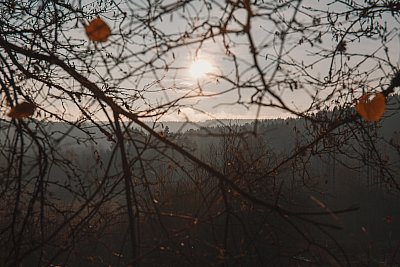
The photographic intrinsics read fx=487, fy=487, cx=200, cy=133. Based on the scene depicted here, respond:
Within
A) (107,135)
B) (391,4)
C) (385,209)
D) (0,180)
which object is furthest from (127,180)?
(385,209)

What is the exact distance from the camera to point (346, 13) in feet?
11.7

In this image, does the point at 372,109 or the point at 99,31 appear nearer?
the point at 99,31

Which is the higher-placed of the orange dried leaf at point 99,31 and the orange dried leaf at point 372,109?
the orange dried leaf at point 99,31

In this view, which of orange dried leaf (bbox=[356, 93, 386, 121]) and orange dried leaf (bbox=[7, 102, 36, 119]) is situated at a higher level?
orange dried leaf (bbox=[356, 93, 386, 121])

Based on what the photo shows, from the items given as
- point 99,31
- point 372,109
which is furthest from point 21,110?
point 372,109

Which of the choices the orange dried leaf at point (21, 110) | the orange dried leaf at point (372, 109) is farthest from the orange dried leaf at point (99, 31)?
the orange dried leaf at point (372, 109)

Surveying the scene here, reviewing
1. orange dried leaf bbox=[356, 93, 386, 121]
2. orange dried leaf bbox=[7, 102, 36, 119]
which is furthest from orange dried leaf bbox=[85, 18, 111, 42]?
orange dried leaf bbox=[356, 93, 386, 121]

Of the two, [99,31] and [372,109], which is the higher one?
[99,31]

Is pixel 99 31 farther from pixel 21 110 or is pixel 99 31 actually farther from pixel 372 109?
pixel 372 109

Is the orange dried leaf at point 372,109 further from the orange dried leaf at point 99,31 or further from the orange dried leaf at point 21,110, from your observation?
the orange dried leaf at point 21,110

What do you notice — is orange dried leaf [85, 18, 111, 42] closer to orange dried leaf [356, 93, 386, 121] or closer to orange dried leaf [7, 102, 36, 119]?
orange dried leaf [7, 102, 36, 119]

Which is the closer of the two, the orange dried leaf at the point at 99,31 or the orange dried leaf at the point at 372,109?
the orange dried leaf at the point at 99,31

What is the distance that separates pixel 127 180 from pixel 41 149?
0.70m

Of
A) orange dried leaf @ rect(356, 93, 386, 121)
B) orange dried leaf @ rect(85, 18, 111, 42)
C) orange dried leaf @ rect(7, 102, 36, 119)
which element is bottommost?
orange dried leaf @ rect(7, 102, 36, 119)
